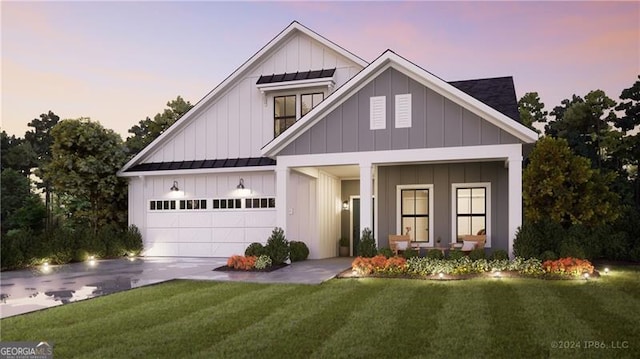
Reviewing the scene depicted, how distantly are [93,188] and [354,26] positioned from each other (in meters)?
12.7

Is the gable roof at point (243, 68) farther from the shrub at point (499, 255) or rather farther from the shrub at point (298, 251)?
the shrub at point (499, 255)

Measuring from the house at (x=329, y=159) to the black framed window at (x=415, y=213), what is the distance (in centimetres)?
3

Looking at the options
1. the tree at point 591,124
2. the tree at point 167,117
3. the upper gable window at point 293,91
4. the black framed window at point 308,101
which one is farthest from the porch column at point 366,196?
the tree at point 167,117

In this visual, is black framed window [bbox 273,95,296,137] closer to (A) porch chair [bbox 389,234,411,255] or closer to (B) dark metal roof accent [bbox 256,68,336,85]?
(B) dark metal roof accent [bbox 256,68,336,85]

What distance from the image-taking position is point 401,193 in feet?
54.0

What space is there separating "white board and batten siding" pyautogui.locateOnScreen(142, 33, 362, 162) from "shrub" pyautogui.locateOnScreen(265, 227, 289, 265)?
Answer: 14.6 feet

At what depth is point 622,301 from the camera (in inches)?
328

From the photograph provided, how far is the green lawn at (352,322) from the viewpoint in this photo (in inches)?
228

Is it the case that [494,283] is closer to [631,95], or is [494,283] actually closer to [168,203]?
[168,203]

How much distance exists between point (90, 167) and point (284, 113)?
24.1 feet

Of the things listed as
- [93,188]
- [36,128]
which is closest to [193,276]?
[93,188]

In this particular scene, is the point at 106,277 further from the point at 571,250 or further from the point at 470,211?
the point at 571,250

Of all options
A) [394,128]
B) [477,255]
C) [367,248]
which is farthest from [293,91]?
[477,255]

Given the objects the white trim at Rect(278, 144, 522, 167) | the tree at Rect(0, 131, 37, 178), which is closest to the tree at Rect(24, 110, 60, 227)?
the tree at Rect(0, 131, 37, 178)
